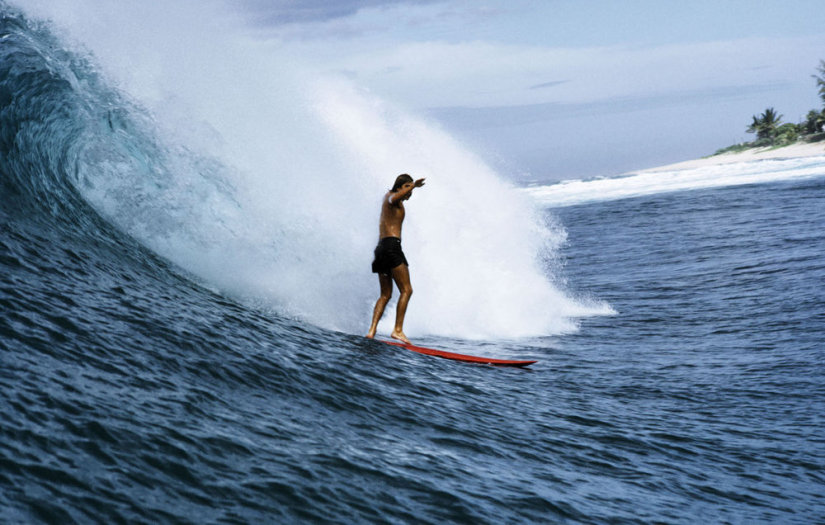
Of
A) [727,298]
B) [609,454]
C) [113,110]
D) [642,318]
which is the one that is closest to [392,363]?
[609,454]

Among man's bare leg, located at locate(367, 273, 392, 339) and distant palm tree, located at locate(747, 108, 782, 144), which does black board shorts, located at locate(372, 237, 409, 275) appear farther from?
distant palm tree, located at locate(747, 108, 782, 144)

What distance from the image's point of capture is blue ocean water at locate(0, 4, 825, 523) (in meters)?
3.66

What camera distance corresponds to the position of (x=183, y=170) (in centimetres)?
970

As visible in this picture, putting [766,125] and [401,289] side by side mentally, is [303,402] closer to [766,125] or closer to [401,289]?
[401,289]

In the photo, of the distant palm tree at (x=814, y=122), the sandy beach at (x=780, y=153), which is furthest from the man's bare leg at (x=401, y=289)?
the distant palm tree at (x=814, y=122)

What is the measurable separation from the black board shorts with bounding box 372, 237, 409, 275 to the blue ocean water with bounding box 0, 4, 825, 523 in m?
0.99

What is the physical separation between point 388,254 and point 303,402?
3.04 meters

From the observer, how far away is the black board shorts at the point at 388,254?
26.5ft

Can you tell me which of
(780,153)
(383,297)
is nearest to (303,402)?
(383,297)

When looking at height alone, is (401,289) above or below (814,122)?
below

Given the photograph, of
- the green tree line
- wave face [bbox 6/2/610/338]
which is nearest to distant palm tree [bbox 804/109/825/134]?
the green tree line

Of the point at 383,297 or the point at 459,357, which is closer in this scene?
the point at 459,357

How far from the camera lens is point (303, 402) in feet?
17.4

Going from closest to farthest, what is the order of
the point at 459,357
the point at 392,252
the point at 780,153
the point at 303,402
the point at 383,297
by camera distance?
the point at 303,402
the point at 392,252
the point at 459,357
the point at 383,297
the point at 780,153
